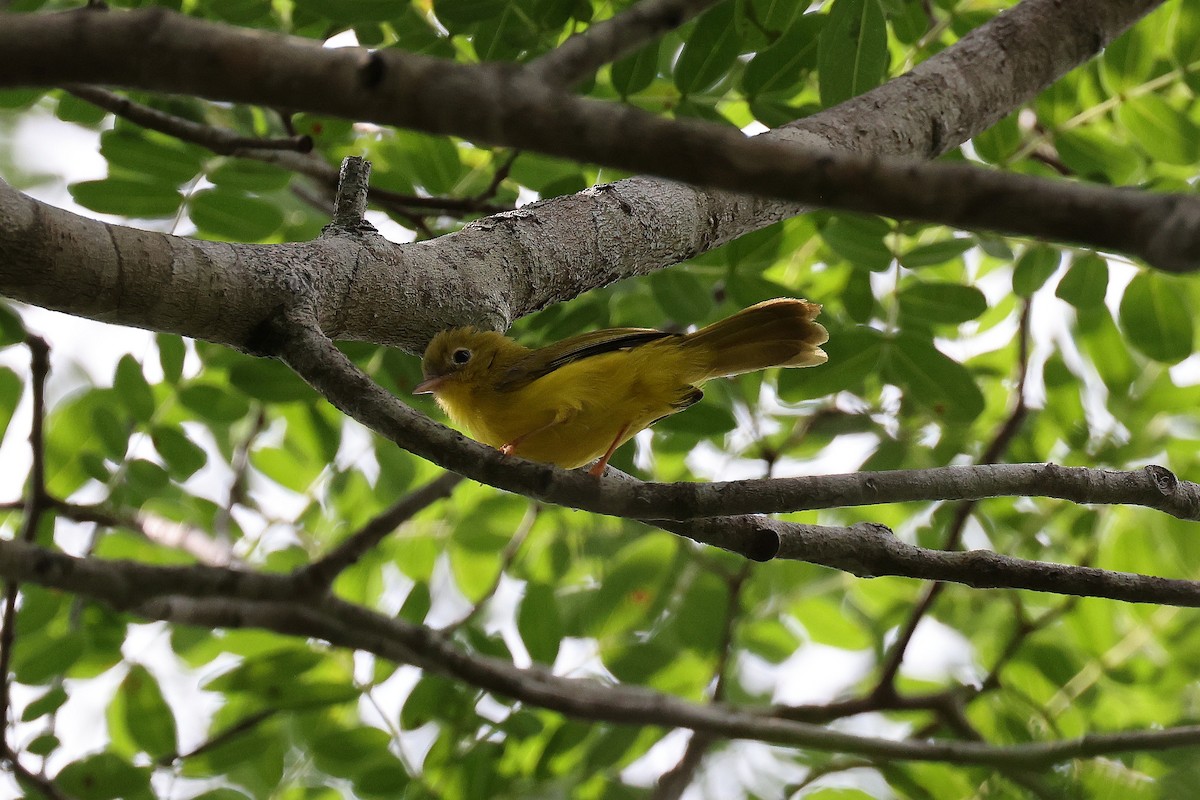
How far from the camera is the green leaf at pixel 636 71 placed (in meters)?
3.27

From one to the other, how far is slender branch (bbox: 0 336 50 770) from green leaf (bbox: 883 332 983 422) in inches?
112

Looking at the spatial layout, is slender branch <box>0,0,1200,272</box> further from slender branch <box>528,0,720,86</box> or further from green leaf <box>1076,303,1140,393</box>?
green leaf <box>1076,303,1140,393</box>

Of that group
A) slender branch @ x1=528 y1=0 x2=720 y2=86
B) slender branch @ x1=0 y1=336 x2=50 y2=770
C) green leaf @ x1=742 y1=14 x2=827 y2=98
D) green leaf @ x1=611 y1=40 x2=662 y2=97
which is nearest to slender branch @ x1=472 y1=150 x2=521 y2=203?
green leaf @ x1=611 y1=40 x2=662 y2=97

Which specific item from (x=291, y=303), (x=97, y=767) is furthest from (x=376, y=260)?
(x=97, y=767)

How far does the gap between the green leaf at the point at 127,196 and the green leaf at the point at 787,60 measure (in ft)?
6.43

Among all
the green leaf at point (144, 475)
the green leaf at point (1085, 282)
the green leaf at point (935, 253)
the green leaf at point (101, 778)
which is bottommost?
the green leaf at point (101, 778)

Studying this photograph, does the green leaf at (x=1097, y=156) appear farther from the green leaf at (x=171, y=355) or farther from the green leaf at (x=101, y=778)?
the green leaf at (x=101, y=778)

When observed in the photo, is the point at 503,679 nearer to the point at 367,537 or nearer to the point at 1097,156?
the point at 367,537

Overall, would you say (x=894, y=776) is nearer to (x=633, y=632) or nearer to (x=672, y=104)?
(x=633, y=632)

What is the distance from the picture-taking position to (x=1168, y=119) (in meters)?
3.62

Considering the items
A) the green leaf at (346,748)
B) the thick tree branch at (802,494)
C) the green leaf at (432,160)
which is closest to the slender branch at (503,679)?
the green leaf at (346,748)

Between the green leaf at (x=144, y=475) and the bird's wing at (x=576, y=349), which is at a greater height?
the bird's wing at (x=576, y=349)

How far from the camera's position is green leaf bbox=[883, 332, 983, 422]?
11.8 feet

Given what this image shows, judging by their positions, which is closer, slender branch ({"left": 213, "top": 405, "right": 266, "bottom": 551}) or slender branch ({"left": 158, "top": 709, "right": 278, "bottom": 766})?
slender branch ({"left": 158, "top": 709, "right": 278, "bottom": 766})
